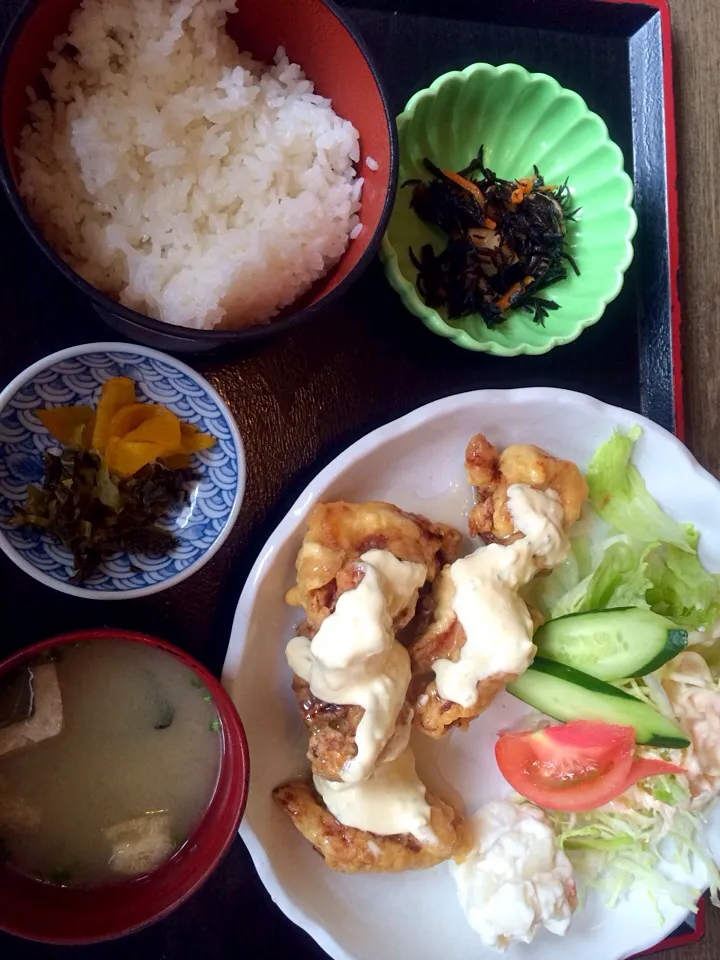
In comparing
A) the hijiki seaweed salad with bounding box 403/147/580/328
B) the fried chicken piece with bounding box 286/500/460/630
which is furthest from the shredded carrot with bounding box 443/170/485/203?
the fried chicken piece with bounding box 286/500/460/630

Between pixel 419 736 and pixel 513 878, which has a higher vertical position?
pixel 419 736

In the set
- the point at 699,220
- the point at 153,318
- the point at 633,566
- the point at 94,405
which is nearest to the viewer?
the point at 153,318

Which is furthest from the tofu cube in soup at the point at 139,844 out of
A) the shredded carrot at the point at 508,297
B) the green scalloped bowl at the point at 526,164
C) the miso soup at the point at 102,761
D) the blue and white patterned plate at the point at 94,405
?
the shredded carrot at the point at 508,297

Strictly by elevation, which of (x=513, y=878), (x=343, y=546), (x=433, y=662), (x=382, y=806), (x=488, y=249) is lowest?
(x=513, y=878)

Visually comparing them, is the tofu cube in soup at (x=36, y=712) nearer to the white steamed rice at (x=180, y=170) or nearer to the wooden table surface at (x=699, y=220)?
the white steamed rice at (x=180, y=170)

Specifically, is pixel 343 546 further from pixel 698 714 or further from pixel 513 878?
pixel 698 714

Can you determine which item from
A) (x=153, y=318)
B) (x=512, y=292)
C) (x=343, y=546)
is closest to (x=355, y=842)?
(x=343, y=546)

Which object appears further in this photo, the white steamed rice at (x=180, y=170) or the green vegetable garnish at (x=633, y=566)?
the green vegetable garnish at (x=633, y=566)
